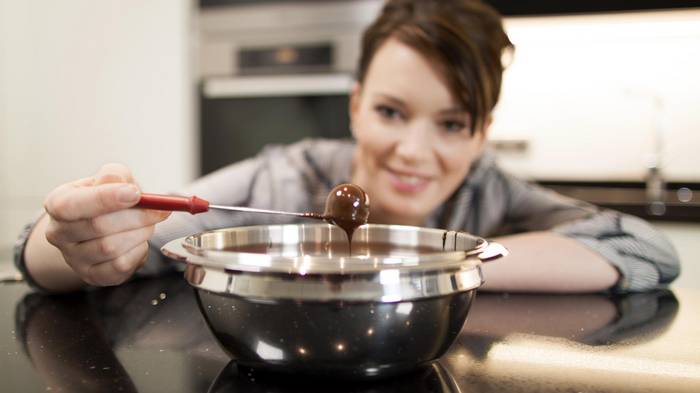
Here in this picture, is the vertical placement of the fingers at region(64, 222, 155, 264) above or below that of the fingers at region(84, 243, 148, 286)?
above

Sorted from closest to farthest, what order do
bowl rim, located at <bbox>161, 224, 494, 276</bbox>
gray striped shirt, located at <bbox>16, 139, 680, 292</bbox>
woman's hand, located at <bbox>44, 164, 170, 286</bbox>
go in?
bowl rim, located at <bbox>161, 224, 494, 276</bbox>
woman's hand, located at <bbox>44, 164, 170, 286</bbox>
gray striped shirt, located at <bbox>16, 139, 680, 292</bbox>

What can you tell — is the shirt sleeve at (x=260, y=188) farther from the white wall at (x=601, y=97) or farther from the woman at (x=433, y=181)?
the white wall at (x=601, y=97)

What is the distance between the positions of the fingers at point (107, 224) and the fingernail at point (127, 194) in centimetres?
4

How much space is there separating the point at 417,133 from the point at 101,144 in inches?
63.1

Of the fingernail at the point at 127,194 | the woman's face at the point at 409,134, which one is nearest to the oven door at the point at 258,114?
the woman's face at the point at 409,134

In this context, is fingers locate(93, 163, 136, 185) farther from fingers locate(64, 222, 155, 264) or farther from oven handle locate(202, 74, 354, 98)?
oven handle locate(202, 74, 354, 98)

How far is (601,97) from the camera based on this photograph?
89.7 inches

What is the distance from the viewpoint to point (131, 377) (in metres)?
0.46

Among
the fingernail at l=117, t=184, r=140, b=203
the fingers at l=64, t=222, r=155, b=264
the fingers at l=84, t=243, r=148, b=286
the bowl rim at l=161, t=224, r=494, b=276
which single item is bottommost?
the fingers at l=84, t=243, r=148, b=286

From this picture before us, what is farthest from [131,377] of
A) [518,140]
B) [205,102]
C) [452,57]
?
[518,140]

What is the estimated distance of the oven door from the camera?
2.15 meters

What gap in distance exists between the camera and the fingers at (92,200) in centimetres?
50

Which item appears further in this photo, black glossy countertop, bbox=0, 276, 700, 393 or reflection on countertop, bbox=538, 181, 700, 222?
reflection on countertop, bbox=538, 181, 700, 222

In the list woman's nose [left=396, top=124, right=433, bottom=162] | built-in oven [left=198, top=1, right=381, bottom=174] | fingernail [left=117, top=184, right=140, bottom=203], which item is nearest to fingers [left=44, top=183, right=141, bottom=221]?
fingernail [left=117, top=184, right=140, bottom=203]
